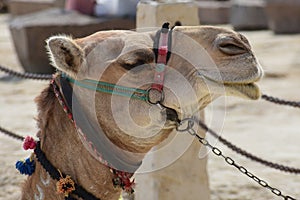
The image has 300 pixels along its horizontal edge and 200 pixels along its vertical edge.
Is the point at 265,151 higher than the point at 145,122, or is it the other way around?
the point at 145,122

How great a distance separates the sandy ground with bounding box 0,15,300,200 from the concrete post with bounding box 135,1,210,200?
394 mm

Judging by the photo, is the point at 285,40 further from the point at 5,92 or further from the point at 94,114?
the point at 94,114

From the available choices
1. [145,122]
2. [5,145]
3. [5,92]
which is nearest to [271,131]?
[5,145]

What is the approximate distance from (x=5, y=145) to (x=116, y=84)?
4.39m

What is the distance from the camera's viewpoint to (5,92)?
10.9 metres

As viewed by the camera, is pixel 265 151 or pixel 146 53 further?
pixel 265 151

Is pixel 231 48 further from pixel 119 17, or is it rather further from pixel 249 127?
pixel 119 17

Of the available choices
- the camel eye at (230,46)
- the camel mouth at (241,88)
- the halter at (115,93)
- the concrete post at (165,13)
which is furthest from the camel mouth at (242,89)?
the concrete post at (165,13)

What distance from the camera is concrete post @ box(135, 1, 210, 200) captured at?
201 inches

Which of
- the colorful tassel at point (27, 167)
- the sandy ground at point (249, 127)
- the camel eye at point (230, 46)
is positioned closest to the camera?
the camel eye at point (230, 46)

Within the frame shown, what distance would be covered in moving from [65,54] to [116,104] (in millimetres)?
292

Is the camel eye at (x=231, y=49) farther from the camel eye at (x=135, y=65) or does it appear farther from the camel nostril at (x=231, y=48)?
the camel eye at (x=135, y=65)

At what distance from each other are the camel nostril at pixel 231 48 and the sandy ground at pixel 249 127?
3.30 feet

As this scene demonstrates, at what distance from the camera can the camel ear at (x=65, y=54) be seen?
2951 millimetres
